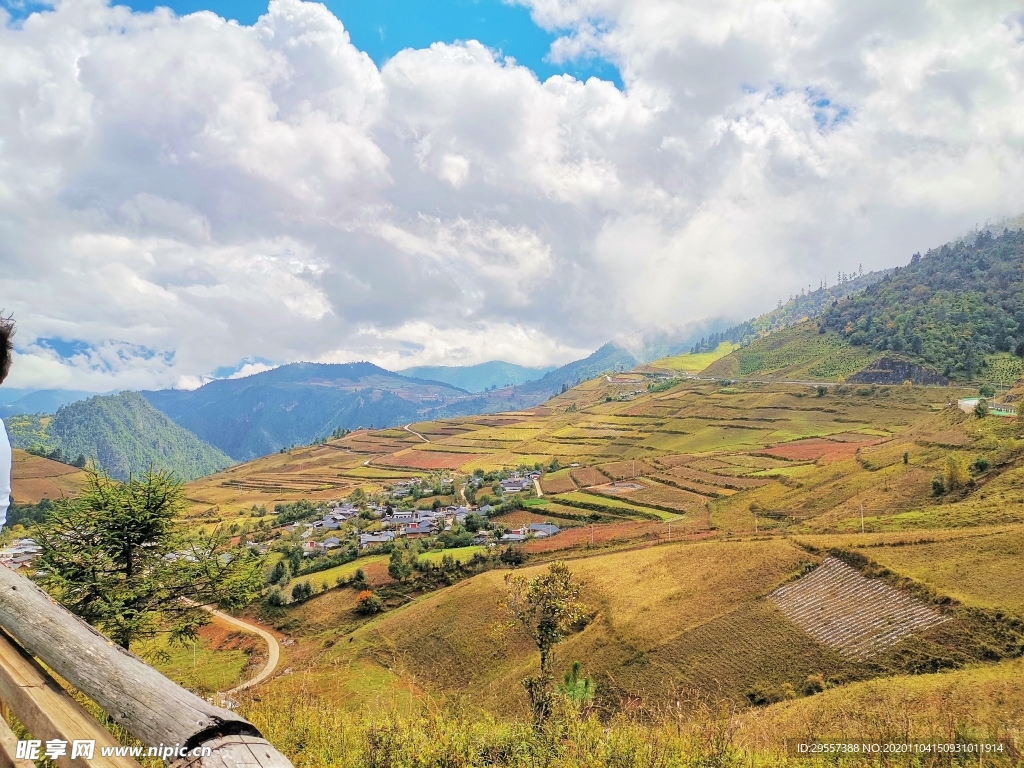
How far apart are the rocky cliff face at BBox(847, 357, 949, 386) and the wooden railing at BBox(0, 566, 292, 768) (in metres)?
152

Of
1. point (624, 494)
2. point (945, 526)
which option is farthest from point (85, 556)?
point (624, 494)

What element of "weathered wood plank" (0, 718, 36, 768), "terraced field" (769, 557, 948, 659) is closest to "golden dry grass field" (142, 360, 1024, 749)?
"terraced field" (769, 557, 948, 659)

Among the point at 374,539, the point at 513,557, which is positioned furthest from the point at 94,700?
the point at 374,539

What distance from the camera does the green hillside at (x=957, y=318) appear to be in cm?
12444

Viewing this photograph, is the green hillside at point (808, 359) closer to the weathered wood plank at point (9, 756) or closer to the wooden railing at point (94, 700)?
the wooden railing at point (94, 700)

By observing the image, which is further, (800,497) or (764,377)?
(764,377)

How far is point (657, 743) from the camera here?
740cm

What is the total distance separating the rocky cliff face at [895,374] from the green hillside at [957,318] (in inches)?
122

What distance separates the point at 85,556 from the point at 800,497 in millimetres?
62168

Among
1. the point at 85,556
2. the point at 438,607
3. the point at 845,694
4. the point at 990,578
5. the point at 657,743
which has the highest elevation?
the point at 85,556

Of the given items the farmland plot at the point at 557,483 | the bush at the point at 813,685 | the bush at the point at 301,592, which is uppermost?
the farmland plot at the point at 557,483

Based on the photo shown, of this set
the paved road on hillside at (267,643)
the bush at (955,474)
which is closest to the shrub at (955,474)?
the bush at (955,474)

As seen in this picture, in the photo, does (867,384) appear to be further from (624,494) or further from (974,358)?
(624,494)

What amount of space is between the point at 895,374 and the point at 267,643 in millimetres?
141813
